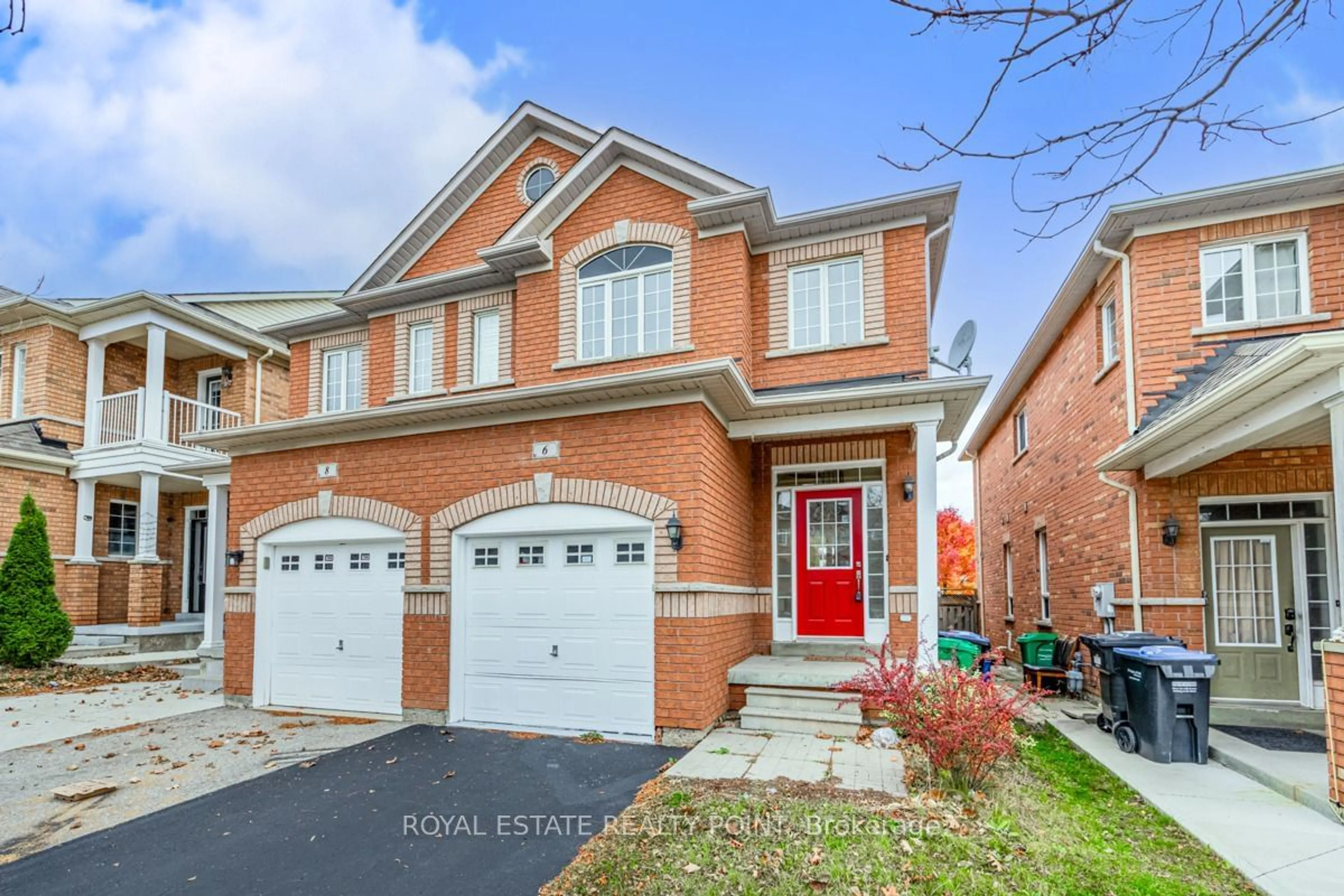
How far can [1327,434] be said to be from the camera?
23.9 ft

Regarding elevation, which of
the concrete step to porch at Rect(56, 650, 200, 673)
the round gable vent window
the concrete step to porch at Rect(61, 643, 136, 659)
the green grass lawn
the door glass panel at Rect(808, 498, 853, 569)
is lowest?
the concrete step to porch at Rect(56, 650, 200, 673)

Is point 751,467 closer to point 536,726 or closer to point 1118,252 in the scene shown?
point 536,726

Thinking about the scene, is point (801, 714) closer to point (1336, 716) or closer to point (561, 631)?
point (561, 631)

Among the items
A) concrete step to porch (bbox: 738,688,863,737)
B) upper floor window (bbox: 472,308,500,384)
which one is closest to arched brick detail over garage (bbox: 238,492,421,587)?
upper floor window (bbox: 472,308,500,384)

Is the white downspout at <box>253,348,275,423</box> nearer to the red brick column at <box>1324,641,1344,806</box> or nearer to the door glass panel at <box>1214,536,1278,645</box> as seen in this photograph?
the door glass panel at <box>1214,536,1278,645</box>

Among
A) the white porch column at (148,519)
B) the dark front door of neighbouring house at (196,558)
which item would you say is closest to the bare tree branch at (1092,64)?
the white porch column at (148,519)

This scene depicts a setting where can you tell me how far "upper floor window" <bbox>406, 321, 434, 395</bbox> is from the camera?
11492mm

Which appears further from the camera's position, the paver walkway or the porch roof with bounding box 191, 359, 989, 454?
the porch roof with bounding box 191, 359, 989, 454

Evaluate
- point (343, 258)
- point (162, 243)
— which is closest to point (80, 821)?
point (162, 243)

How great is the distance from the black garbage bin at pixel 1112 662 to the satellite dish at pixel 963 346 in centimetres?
365

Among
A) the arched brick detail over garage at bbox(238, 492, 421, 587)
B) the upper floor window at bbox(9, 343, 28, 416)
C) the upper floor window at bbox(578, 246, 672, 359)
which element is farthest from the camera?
the upper floor window at bbox(9, 343, 28, 416)

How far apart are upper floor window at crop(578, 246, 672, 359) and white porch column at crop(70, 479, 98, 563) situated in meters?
12.5

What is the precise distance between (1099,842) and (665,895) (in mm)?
2918

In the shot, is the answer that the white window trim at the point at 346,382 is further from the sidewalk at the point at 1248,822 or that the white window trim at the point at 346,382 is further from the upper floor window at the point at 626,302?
the sidewalk at the point at 1248,822
